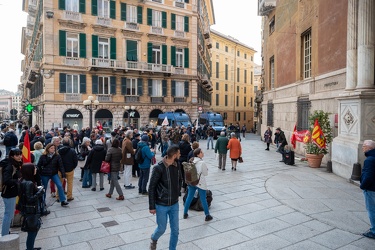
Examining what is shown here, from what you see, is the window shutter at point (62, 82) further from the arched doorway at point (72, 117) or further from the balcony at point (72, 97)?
the arched doorway at point (72, 117)

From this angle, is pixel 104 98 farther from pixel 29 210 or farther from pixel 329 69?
pixel 29 210

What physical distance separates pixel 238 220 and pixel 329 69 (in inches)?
356

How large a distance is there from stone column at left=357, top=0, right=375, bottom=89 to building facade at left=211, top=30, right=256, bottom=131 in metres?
46.8

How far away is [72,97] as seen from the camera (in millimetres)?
28984

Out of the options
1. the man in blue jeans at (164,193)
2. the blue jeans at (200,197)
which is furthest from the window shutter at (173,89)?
the man in blue jeans at (164,193)

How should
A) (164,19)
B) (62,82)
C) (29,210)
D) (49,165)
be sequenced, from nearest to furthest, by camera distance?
1. (29,210)
2. (49,165)
3. (62,82)
4. (164,19)

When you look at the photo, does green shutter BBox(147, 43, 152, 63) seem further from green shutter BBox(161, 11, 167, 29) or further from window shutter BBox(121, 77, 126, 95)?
window shutter BBox(121, 77, 126, 95)

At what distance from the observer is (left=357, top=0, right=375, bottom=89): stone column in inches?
381

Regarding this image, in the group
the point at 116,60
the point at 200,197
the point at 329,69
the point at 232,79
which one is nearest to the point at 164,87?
the point at 116,60

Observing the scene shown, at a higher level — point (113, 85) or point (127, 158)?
point (113, 85)

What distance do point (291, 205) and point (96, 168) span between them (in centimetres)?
564

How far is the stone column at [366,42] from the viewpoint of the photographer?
9.68 meters

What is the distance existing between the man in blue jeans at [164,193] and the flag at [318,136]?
918 cm

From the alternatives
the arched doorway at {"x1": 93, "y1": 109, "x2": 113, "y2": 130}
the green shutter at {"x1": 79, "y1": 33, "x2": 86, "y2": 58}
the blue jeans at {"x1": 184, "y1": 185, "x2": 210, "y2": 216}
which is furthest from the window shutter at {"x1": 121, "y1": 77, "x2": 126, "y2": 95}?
the blue jeans at {"x1": 184, "y1": 185, "x2": 210, "y2": 216}
